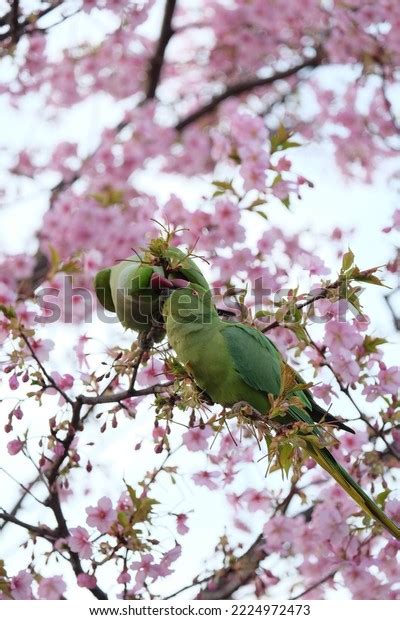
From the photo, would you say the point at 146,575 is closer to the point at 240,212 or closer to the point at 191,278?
the point at 191,278

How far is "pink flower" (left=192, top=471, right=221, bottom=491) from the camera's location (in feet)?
12.7

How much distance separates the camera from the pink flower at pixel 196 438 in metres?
3.62

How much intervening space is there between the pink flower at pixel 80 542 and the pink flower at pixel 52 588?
14.0 inches

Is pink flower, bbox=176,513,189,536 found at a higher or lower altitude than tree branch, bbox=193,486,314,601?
higher

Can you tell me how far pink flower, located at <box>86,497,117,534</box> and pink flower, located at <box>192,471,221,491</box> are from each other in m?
0.65

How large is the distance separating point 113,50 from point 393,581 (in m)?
6.38

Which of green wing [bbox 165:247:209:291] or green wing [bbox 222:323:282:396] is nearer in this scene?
green wing [bbox 165:247:209:291]

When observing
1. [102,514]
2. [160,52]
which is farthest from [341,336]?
[160,52]

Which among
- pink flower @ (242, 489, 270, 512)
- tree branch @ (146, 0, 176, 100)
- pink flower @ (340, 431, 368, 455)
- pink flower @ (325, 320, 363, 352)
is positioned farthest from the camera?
tree branch @ (146, 0, 176, 100)

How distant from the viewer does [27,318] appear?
3.66 metres

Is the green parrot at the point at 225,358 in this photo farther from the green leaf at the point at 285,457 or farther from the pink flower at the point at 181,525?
the pink flower at the point at 181,525

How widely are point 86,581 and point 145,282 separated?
1.39m

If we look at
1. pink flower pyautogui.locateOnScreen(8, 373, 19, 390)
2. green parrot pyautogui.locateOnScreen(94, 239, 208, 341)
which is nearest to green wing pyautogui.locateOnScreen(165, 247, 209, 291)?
green parrot pyautogui.locateOnScreen(94, 239, 208, 341)

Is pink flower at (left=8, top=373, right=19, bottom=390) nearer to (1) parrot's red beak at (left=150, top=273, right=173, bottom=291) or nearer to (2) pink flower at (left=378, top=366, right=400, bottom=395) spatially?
(1) parrot's red beak at (left=150, top=273, right=173, bottom=291)
